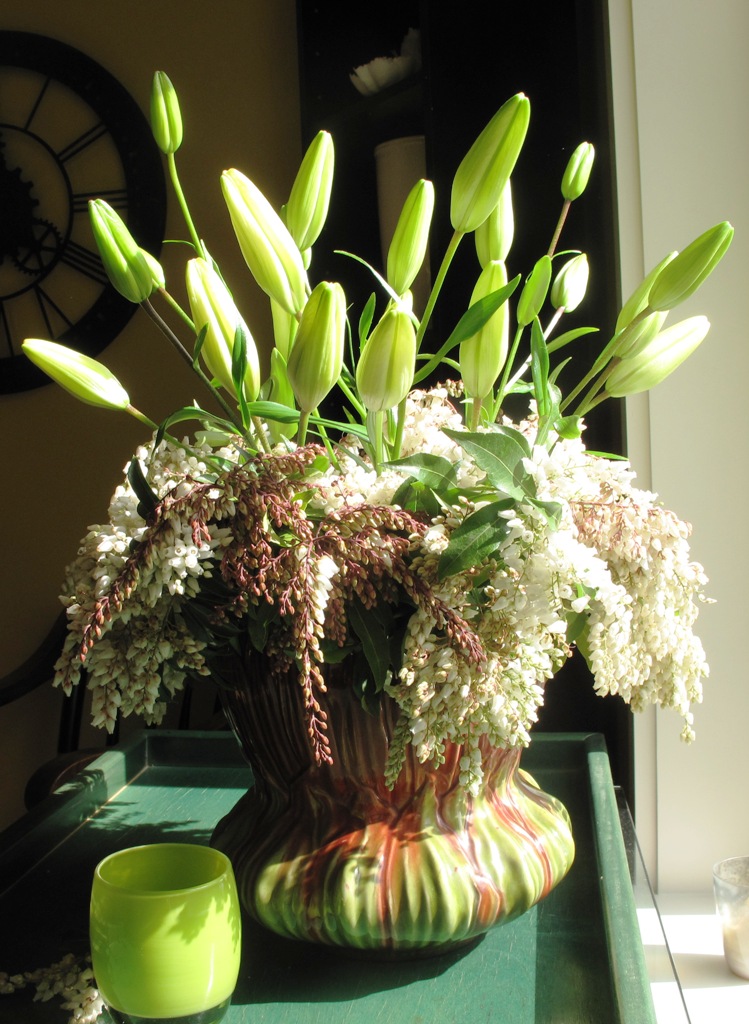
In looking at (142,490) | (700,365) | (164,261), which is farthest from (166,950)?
(164,261)

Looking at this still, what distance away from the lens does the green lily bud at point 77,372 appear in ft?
1.81

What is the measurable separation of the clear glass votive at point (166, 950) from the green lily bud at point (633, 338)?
40cm

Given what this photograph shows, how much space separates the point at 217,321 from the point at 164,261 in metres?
1.71

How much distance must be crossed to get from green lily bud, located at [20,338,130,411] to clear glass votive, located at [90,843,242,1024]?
0.89 ft

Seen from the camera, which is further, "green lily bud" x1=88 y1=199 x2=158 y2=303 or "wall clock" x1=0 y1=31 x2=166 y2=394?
"wall clock" x1=0 y1=31 x2=166 y2=394

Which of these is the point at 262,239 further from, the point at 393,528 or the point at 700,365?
the point at 700,365

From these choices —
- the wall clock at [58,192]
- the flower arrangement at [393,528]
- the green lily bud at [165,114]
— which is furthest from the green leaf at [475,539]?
the wall clock at [58,192]

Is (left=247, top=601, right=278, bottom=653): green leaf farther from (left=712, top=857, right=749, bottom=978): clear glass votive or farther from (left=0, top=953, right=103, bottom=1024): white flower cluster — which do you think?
(left=712, top=857, right=749, bottom=978): clear glass votive

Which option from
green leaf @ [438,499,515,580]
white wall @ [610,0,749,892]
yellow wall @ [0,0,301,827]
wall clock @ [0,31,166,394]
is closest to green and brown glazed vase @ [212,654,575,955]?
green leaf @ [438,499,515,580]

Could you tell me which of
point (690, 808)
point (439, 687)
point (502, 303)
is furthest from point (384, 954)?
point (690, 808)

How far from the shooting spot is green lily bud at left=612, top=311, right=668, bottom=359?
623 mm

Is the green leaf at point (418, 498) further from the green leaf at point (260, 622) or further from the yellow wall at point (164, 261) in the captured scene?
the yellow wall at point (164, 261)

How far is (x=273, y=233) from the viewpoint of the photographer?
57 centimetres

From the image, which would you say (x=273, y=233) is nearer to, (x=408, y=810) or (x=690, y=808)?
(x=408, y=810)
